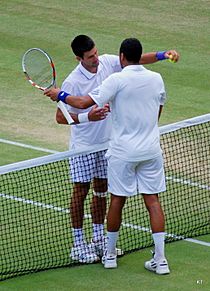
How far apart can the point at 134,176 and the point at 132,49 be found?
1.38 meters

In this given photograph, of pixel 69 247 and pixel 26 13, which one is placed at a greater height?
pixel 26 13

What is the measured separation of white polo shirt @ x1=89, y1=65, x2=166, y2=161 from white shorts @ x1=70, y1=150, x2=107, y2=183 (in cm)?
61

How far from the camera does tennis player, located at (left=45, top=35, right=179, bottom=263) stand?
12.2m

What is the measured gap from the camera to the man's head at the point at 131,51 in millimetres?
11578

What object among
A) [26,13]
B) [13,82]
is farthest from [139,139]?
[26,13]

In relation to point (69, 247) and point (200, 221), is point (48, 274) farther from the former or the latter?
point (200, 221)

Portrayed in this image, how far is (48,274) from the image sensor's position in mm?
12016

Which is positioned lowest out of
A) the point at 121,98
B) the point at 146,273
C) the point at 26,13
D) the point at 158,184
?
the point at 146,273

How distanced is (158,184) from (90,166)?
89 cm

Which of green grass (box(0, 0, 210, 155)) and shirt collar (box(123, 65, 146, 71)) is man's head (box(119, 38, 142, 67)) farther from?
green grass (box(0, 0, 210, 155))

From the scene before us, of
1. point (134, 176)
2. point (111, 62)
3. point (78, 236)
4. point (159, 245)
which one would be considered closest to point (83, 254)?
point (78, 236)

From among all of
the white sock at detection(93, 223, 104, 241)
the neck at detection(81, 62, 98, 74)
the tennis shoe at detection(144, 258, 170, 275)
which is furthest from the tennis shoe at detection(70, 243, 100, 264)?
the neck at detection(81, 62, 98, 74)

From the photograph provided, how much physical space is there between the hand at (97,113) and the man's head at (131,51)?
1.81 feet

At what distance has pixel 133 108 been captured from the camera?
38.1 ft
